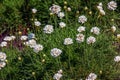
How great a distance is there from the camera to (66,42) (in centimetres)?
451

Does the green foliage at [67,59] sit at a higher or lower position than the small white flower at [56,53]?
higher

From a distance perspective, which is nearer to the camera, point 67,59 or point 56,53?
point 56,53

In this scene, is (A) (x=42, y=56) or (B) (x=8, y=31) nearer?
(A) (x=42, y=56)

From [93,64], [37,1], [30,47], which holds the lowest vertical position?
[93,64]

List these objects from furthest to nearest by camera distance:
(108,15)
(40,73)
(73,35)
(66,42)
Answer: (108,15), (73,35), (40,73), (66,42)

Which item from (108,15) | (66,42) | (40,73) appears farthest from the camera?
(108,15)

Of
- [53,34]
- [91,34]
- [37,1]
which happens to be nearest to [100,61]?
[91,34]

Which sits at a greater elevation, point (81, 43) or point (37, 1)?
point (37, 1)

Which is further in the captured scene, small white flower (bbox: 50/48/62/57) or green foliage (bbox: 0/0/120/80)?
green foliage (bbox: 0/0/120/80)

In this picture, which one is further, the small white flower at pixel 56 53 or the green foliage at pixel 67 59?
the green foliage at pixel 67 59

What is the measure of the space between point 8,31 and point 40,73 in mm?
1541

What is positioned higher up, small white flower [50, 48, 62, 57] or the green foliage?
the green foliage

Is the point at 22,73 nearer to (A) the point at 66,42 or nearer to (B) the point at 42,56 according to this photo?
(B) the point at 42,56

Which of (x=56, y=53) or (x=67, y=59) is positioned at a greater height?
(x=67, y=59)
